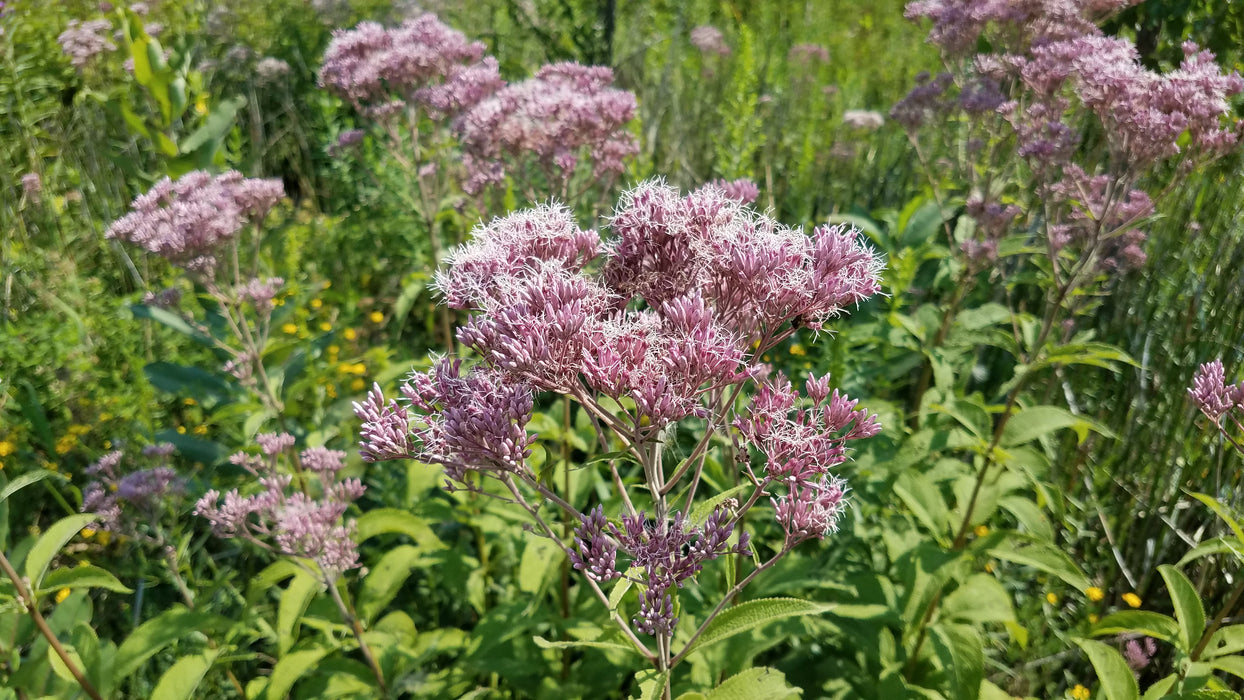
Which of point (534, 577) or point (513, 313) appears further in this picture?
point (534, 577)

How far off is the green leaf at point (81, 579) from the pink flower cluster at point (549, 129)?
198cm

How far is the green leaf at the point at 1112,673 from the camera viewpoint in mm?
2143

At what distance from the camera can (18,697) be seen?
2471mm

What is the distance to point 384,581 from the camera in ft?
9.07

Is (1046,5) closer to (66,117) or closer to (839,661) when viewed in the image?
(839,661)

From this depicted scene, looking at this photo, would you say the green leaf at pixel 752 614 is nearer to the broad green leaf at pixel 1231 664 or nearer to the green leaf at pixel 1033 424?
the broad green leaf at pixel 1231 664

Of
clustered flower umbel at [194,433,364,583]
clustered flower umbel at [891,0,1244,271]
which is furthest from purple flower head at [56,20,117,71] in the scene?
clustered flower umbel at [891,0,1244,271]

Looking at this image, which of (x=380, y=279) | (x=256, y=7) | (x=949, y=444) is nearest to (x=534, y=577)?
(x=949, y=444)

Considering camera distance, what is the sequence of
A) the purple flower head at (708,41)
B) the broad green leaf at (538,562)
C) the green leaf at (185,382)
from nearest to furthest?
the broad green leaf at (538,562) < the green leaf at (185,382) < the purple flower head at (708,41)

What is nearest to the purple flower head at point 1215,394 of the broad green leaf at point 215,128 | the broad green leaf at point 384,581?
the broad green leaf at point 384,581

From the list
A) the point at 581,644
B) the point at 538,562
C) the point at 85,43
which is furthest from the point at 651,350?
the point at 85,43

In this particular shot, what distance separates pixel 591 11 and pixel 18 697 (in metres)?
5.24

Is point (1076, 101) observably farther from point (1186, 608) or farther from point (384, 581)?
point (384, 581)

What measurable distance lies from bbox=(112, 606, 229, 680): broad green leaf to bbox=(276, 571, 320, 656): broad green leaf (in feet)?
0.63
